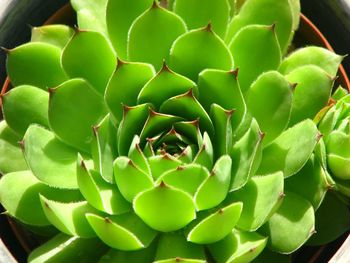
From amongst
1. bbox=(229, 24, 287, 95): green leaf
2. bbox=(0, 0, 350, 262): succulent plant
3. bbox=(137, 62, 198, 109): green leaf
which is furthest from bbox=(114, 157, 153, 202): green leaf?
bbox=(229, 24, 287, 95): green leaf

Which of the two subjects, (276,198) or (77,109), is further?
(77,109)

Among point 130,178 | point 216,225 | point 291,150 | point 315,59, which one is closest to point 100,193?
point 130,178

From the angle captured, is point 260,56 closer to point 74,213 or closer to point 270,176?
point 270,176

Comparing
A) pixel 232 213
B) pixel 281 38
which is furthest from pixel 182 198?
pixel 281 38

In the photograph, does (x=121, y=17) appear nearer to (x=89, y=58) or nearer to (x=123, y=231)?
(x=89, y=58)

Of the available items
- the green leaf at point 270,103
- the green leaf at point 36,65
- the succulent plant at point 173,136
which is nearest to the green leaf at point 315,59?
the succulent plant at point 173,136

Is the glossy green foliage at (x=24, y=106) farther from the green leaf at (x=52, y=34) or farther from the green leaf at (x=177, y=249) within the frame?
the green leaf at (x=177, y=249)
